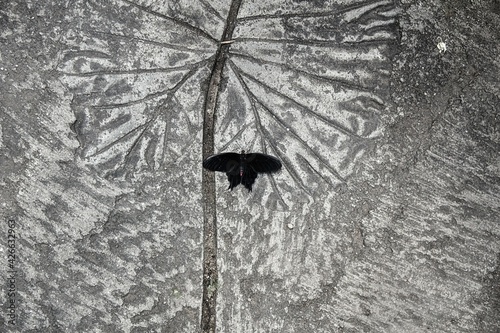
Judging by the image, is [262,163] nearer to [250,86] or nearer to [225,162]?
[225,162]

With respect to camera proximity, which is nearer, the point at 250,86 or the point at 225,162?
the point at 225,162

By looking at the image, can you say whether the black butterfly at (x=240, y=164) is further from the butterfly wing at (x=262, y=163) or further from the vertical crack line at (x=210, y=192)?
the vertical crack line at (x=210, y=192)

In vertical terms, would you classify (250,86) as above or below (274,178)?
above

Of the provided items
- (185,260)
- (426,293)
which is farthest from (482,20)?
(185,260)

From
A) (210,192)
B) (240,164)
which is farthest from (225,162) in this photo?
(210,192)

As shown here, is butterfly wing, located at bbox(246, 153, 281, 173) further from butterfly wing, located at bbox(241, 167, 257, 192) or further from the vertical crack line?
the vertical crack line

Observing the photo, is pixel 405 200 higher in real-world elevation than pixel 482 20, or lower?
lower

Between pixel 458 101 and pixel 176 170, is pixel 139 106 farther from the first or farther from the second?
pixel 458 101
